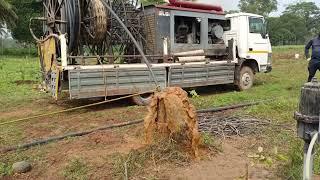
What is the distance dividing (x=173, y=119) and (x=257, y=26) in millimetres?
8511

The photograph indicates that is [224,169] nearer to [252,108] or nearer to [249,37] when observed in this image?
[252,108]

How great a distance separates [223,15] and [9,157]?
342 inches

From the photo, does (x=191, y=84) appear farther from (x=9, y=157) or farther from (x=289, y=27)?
(x=289, y=27)

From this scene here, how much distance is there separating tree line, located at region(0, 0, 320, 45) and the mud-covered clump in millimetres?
34567

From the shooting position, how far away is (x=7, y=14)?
130ft

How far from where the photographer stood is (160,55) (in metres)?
11.4

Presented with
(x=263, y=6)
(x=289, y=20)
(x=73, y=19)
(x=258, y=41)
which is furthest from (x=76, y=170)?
(x=263, y=6)

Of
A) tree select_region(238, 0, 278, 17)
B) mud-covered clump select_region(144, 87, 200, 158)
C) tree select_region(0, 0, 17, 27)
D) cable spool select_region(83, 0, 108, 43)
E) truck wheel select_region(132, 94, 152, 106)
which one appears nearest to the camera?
mud-covered clump select_region(144, 87, 200, 158)

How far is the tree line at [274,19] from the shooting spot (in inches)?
1838

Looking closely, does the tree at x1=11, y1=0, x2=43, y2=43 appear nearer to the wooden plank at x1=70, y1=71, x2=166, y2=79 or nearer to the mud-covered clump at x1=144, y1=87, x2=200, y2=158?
the wooden plank at x1=70, y1=71, x2=166, y2=79

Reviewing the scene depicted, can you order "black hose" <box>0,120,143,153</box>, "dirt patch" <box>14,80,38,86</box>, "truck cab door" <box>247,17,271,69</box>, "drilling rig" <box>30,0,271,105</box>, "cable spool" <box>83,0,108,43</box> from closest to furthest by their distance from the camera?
"black hose" <box>0,120,143,153</box> → "drilling rig" <box>30,0,271,105</box> → "cable spool" <box>83,0,108,43</box> → "truck cab door" <box>247,17,271,69</box> → "dirt patch" <box>14,80,38,86</box>

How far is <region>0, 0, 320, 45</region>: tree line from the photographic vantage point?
46.7m

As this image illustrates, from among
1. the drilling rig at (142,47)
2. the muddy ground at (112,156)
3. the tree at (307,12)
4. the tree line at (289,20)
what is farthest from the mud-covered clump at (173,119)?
the tree at (307,12)

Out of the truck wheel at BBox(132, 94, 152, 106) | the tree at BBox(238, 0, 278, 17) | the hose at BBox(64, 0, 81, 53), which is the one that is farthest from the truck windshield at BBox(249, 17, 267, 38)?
the tree at BBox(238, 0, 278, 17)
